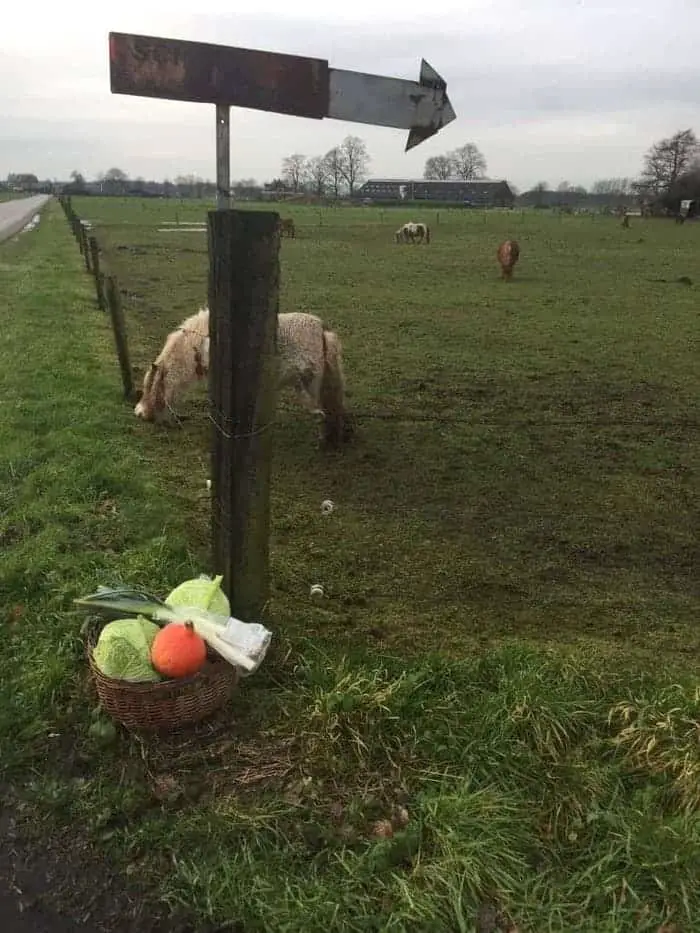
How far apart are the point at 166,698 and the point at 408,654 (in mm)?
1288

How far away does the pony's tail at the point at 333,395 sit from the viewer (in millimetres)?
7023

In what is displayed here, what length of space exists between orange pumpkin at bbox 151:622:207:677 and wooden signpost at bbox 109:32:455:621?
0.54m

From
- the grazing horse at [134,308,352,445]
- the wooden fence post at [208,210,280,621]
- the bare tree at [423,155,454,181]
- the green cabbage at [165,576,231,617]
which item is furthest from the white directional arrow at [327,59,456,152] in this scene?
the bare tree at [423,155,454,181]

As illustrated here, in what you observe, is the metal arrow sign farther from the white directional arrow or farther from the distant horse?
the distant horse

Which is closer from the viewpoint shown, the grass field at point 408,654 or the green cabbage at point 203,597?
the grass field at point 408,654

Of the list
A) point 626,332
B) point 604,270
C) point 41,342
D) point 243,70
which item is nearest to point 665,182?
point 604,270

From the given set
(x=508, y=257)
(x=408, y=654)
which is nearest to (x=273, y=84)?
(x=408, y=654)

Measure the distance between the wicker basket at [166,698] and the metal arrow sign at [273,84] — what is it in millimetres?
2243

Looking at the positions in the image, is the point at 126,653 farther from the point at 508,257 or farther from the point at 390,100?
the point at 508,257

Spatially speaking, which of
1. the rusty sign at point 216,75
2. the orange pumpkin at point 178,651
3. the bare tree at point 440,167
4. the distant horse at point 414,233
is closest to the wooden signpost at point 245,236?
the rusty sign at point 216,75

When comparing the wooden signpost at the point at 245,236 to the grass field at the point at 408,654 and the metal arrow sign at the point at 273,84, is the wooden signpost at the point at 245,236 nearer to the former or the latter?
the metal arrow sign at the point at 273,84

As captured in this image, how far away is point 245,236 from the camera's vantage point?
303cm

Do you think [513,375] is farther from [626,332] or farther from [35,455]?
[35,455]

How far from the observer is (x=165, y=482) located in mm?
6004
